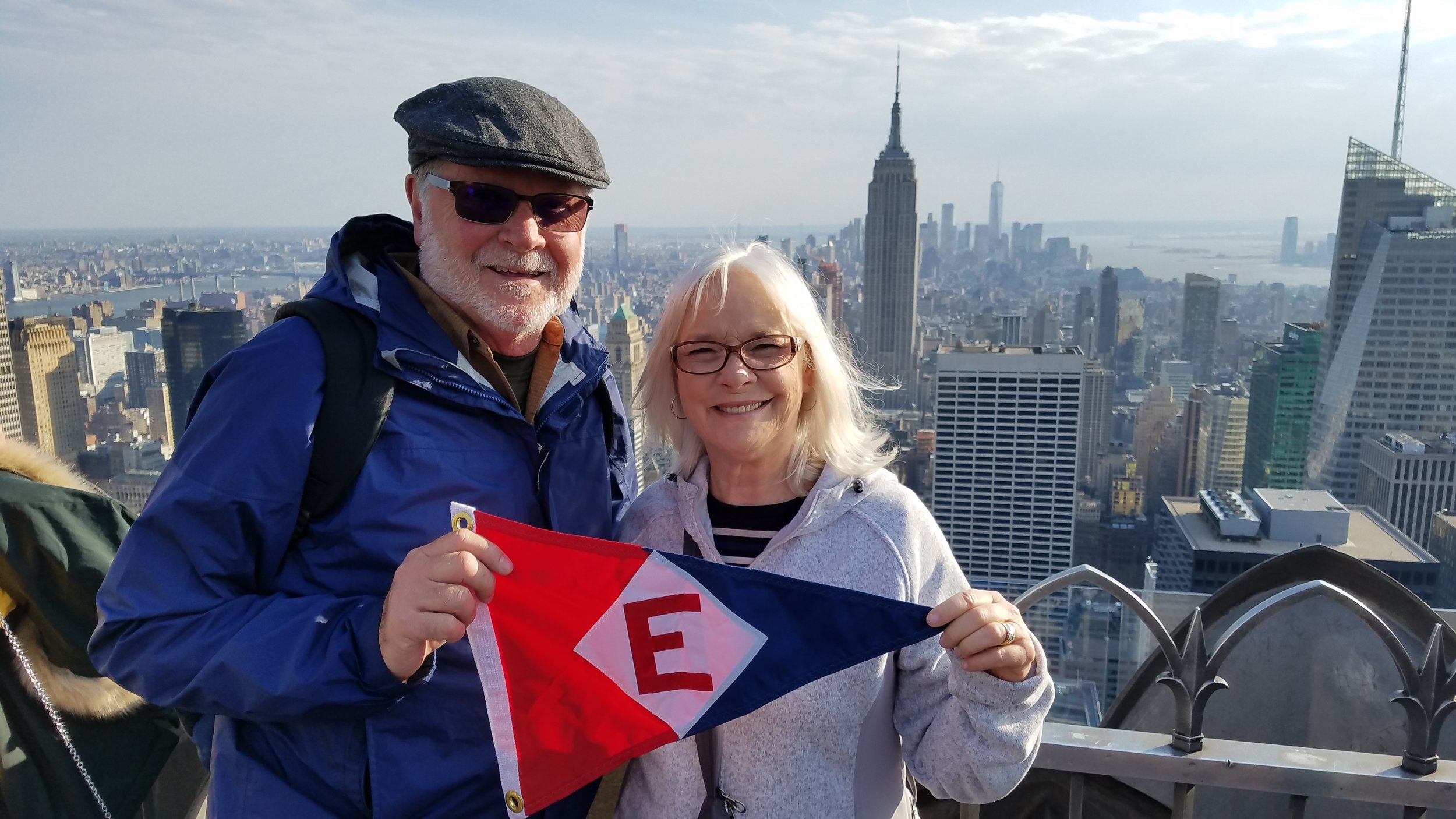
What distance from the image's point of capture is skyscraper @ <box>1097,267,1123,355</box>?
156ft

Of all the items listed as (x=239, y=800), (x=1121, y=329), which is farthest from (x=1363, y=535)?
(x=239, y=800)

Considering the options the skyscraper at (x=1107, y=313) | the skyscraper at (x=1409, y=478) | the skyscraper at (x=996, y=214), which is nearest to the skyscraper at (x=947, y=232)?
the skyscraper at (x=996, y=214)

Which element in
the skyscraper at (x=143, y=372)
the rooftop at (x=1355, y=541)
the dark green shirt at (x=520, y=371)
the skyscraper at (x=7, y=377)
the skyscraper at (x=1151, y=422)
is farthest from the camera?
the skyscraper at (x=1151, y=422)

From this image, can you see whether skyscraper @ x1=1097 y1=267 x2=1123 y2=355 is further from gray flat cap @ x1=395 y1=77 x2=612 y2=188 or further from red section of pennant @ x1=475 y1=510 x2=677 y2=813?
red section of pennant @ x1=475 y1=510 x2=677 y2=813

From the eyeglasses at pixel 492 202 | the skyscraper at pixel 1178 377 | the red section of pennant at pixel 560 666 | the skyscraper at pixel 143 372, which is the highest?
the eyeglasses at pixel 492 202

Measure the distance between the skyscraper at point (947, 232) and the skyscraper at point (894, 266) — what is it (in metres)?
5.18

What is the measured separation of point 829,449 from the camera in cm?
188

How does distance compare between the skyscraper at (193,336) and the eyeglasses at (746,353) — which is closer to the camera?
the eyeglasses at (746,353)

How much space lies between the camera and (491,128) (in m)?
1.79

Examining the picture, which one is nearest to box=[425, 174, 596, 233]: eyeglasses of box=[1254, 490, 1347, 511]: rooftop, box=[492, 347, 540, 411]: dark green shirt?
box=[492, 347, 540, 411]: dark green shirt

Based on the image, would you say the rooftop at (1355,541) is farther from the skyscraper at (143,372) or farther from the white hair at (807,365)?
the skyscraper at (143,372)

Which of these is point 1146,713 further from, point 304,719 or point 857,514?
point 304,719

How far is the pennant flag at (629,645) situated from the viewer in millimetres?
1583

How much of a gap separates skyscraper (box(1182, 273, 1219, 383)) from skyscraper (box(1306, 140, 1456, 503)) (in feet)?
15.2
